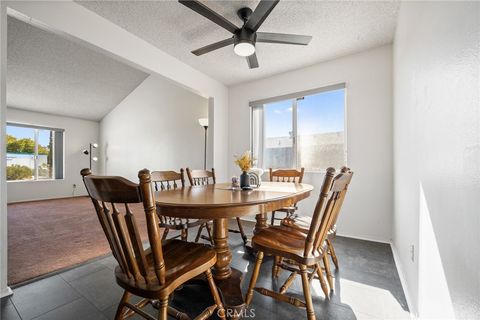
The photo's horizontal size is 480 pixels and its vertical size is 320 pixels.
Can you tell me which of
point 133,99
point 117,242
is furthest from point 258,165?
point 133,99

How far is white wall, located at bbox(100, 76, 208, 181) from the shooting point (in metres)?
4.67

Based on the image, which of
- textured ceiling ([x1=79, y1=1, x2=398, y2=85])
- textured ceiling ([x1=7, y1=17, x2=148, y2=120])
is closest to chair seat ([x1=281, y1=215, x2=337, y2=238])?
textured ceiling ([x1=79, y1=1, x2=398, y2=85])

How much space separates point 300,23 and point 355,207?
2.37 meters

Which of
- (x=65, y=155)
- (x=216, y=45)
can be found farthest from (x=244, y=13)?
(x=65, y=155)

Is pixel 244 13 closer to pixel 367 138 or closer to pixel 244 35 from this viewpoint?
pixel 244 35

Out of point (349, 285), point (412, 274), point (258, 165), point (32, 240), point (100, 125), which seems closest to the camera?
point (412, 274)

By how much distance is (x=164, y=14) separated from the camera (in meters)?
2.25

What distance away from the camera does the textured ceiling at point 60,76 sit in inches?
144

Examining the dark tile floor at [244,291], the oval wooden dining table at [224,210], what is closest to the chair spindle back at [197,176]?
the oval wooden dining table at [224,210]

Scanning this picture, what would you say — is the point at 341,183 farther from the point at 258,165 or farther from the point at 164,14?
the point at 258,165

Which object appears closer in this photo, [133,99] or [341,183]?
[341,183]

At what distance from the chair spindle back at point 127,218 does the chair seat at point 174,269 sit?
1.0 inches

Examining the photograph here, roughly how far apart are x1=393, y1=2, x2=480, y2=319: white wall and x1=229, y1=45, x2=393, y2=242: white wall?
137 centimetres

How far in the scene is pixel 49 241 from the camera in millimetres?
2631
